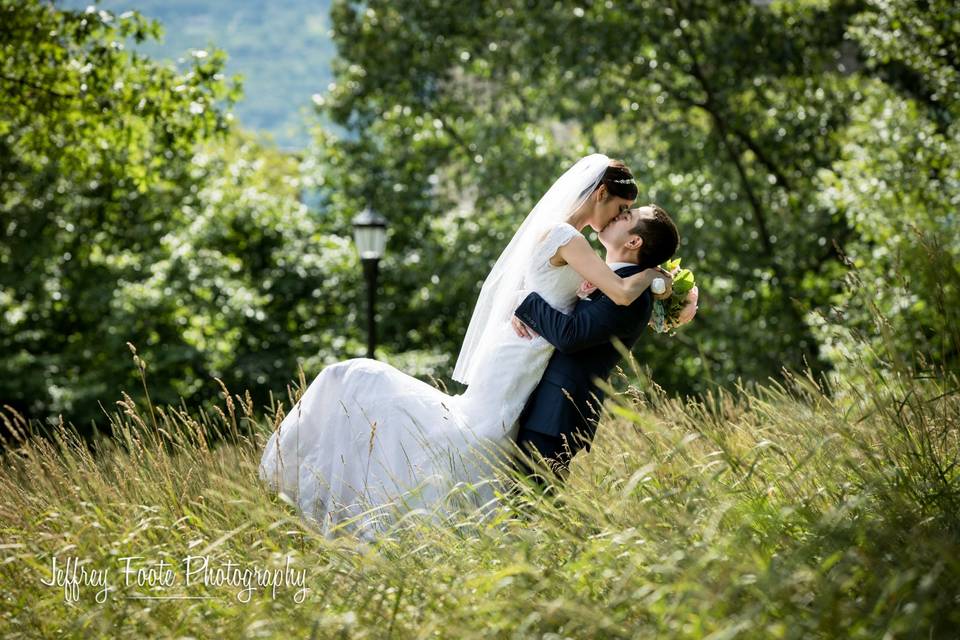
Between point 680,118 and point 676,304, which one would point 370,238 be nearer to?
point 680,118

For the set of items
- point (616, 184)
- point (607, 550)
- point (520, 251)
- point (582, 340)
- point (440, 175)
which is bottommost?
point (607, 550)

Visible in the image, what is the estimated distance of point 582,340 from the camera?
4043 millimetres

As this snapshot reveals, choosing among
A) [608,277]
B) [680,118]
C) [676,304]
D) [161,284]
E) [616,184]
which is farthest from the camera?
[161,284]

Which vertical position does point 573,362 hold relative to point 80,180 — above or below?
below

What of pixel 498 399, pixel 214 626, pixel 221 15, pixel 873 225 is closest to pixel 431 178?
pixel 873 225

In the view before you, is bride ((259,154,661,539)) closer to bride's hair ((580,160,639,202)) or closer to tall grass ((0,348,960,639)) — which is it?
bride's hair ((580,160,639,202))

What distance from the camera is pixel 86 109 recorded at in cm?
923

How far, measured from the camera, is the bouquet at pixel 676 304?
14.6ft

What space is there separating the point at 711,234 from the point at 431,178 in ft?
16.8

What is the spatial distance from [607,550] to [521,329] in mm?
1406

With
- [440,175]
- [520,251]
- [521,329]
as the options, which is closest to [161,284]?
[440,175]

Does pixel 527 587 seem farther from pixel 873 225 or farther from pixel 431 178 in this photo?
pixel 431 178

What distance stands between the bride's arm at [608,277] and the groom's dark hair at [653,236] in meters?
0.07

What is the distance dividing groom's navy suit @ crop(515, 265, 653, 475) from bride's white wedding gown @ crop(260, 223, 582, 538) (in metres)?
0.07
